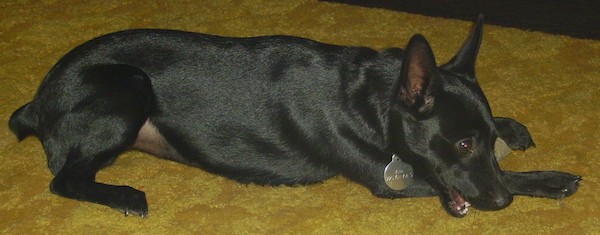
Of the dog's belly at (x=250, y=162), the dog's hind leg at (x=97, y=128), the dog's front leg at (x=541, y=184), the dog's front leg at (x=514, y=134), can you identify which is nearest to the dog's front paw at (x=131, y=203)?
the dog's hind leg at (x=97, y=128)

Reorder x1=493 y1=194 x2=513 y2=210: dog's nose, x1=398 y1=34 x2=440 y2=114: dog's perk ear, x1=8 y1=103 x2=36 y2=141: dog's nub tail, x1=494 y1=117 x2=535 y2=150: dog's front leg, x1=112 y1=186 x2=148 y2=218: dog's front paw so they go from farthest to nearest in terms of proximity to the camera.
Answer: x1=494 y1=117 x2=535 y2=150: dog's front leg → x1=8 y1=103 x2=36 y2=141: dog's nub tail → x1=112 y1=186 x2=148 y2=218: dog's front paw → x1=493 y1=194 x2=513 y2=210: dog's nose → x1=398 y1=34 x2=440 y2=114: dog's perk ear

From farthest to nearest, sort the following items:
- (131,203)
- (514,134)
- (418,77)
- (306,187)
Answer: (514,134) → (306,187) → (131,203) → (418,77)

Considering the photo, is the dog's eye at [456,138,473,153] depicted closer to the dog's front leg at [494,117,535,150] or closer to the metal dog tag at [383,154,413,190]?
the metal dog tag at [383,154,413,190]

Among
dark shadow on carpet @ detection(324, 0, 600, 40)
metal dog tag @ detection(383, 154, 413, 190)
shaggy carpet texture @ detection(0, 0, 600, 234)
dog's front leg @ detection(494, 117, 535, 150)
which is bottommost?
dark shadow on carpet @ detection(324, 0, 600, 40)

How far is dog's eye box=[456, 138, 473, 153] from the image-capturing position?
3.42 m

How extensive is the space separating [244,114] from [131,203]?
1.84 ft

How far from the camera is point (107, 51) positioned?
12.5 feet

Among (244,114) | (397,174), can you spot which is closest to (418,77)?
(397,174)

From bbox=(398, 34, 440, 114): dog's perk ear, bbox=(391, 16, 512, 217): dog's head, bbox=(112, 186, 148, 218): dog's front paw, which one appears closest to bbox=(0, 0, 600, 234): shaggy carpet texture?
bbox=(112, 186, 148, 218): dog's front paw

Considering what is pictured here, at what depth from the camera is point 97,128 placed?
367cm

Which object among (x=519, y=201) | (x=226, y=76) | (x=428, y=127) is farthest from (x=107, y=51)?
(x=519, y=201)

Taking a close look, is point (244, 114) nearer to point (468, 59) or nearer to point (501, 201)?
point (468, 59)

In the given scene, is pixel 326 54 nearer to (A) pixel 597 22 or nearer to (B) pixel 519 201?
(B) pixel 519 201

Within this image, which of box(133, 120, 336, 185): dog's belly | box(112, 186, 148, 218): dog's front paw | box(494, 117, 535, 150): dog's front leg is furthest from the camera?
box(494, 117, 535, 150): dog's front leg
